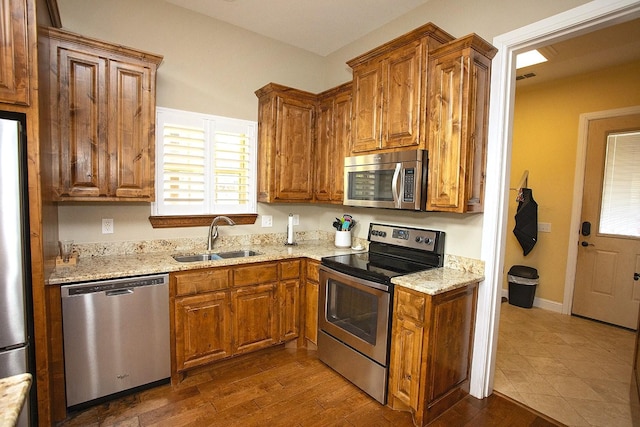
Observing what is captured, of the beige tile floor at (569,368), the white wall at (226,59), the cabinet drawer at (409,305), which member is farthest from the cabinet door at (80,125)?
the beige tile floor at (569,368)

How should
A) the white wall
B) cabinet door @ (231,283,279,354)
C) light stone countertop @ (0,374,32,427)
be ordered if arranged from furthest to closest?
cabinet door @ (231,283,279,354), the white wall, light stone countertop @ (0,374,32,427)

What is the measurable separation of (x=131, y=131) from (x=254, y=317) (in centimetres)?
176

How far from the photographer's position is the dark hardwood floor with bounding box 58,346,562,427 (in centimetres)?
201

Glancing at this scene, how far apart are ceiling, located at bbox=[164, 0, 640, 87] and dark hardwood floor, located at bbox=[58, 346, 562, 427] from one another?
2.86 meters

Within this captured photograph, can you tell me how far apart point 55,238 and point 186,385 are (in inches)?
56.1

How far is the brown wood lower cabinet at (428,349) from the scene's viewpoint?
6.36 ft

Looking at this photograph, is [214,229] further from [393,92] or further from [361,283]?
[393,92]

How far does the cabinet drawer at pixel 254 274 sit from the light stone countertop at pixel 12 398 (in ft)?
5.57

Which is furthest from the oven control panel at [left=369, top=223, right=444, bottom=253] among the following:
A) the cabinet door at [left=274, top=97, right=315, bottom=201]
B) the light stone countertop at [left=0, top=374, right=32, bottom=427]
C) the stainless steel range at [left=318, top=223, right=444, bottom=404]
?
the light stone countertop at [left=0, top=374, right=32, bottom=427]

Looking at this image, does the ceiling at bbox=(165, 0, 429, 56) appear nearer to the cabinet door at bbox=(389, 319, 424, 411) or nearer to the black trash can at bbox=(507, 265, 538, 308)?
the cabinet door at bbox=(389, 319, 424, 411)

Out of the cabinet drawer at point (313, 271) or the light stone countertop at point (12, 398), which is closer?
the light stone countertop at point (12, 398)

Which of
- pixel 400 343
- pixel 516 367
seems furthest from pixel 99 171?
pixel 516 367

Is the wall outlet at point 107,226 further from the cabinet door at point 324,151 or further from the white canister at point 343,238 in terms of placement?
the white canister at point 343,238

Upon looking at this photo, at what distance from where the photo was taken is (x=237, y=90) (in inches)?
122
